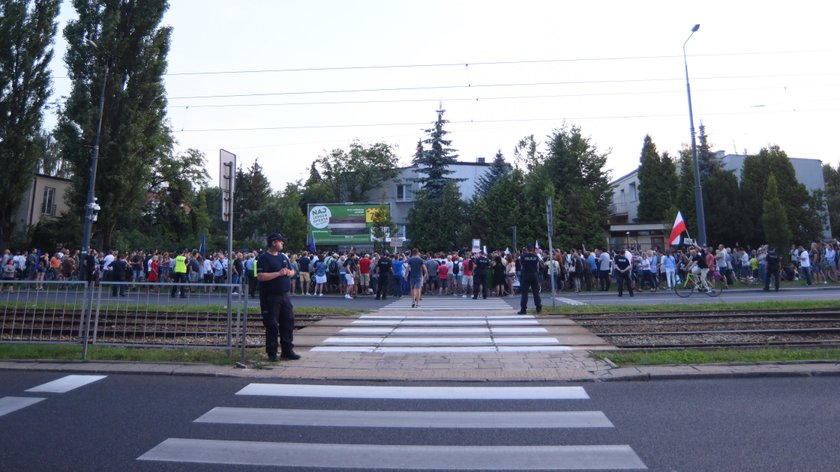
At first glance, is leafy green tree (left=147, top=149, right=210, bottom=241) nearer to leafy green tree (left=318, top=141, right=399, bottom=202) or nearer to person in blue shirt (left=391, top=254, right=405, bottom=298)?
leafy green tree (left=318, top=141, right=399, bottom=202)

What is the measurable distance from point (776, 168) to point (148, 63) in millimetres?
47092

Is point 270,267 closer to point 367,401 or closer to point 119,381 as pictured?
point 119,381

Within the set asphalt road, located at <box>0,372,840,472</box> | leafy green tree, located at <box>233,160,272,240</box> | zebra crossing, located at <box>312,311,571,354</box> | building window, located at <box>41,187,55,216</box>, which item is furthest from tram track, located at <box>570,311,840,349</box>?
leafy green tree, located at <box>233,160,272,240</box>

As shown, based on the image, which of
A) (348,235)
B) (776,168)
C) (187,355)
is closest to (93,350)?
(187,355)

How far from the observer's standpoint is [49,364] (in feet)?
26.3

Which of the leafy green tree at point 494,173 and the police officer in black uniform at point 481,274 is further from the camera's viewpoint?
the leafy green tree at point 494,173

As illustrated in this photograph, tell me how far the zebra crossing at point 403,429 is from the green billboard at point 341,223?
36.2 metres

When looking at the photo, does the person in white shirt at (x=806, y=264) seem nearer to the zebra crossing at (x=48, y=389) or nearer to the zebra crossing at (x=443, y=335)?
the zebra crossing at (x=443, y=335)

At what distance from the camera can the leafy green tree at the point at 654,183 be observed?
5009cm

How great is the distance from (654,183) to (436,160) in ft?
70.3

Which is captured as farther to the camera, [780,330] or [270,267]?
[780,330]

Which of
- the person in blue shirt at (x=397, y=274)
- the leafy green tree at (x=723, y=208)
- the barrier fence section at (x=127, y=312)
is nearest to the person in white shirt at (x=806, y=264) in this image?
the person in blue shirt at (x=397, y=274)

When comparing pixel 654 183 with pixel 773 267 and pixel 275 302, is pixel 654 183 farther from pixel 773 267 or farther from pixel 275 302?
pixel 275 302

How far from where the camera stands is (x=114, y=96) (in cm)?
3158
